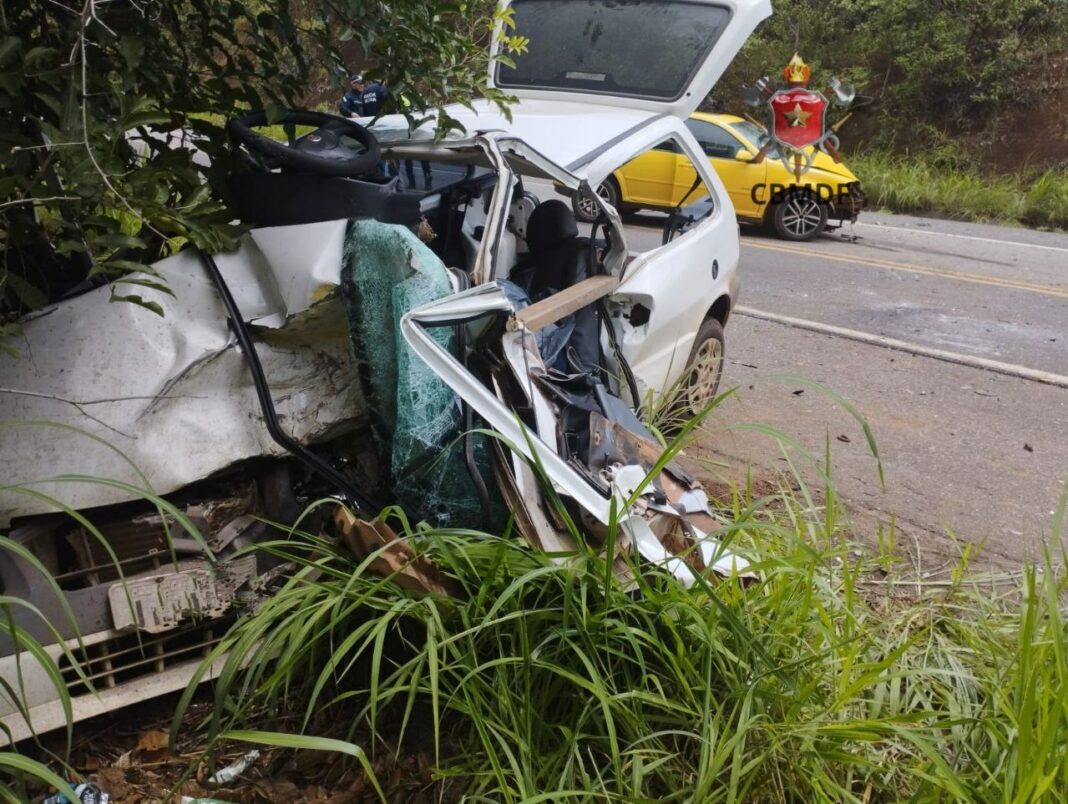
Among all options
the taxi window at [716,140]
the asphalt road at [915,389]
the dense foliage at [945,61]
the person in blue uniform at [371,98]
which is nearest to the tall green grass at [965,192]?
the dense foliage at [945,61]

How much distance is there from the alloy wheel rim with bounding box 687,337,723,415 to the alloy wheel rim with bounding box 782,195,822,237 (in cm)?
A: 803

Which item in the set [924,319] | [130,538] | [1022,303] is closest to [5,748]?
[130,538]

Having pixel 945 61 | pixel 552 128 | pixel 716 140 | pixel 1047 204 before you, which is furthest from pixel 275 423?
pixel 945 61

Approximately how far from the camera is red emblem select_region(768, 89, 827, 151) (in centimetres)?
993

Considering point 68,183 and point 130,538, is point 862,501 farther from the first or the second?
point 68,183

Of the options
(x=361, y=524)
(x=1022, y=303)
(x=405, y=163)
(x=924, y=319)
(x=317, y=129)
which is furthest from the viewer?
(x=1022, y=303)

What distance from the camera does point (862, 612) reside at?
2930 mm

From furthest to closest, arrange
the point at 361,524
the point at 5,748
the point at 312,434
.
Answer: the point at 312,434
the point at 361,524
the point at 5,748

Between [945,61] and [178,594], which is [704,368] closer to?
[178,594]

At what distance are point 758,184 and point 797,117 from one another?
7.80 ft

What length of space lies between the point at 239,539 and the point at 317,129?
1.42 m

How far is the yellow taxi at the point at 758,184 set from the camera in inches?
479

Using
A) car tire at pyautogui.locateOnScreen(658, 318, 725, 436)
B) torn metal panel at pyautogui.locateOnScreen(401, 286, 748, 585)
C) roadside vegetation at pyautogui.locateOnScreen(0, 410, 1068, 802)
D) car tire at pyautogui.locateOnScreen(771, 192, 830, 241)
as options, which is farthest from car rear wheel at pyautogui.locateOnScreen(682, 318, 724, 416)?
car tire at pyautogui.locateOnScreen(771, 192, 830, 241)

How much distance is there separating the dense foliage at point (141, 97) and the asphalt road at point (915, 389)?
168 cm
